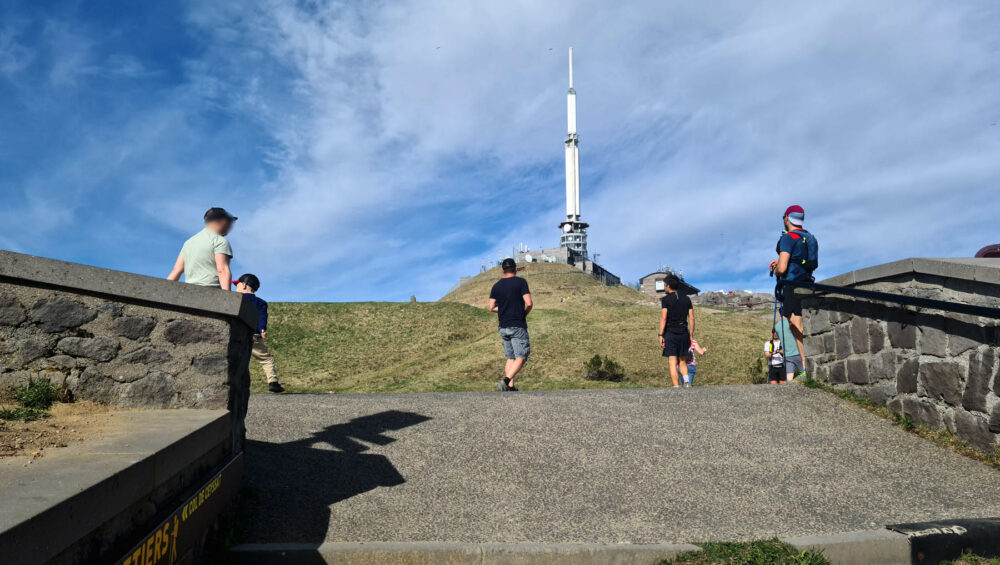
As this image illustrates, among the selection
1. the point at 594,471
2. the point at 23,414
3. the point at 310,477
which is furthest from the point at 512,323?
the point at 23,414

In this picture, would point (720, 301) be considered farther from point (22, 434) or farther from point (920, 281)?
point (22, 434)

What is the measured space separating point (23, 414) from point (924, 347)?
746 cm

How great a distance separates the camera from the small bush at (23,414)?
143 inches

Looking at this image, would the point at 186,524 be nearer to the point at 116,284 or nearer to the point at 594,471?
the point at 116,284

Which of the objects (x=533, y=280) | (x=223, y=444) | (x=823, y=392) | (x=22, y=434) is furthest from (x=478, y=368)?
(x=533, y=280)

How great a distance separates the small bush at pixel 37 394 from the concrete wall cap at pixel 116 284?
652 millimetres

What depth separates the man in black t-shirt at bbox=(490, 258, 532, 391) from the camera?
8.84 m

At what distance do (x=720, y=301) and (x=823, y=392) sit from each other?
43.8 m

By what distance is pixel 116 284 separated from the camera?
4.40 m

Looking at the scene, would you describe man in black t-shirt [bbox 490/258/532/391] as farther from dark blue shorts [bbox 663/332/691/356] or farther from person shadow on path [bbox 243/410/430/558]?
person shadow on path [bbox 243/410/430/558]

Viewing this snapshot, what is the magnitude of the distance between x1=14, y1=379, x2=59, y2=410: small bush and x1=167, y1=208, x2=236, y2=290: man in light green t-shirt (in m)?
1.60

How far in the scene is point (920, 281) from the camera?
6438mm

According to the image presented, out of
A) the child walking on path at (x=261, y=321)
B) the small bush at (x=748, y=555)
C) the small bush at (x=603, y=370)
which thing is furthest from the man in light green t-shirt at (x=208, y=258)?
the small bush at (x=603, y=370)

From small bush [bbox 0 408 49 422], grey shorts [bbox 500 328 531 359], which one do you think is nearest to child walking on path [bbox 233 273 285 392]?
grey shorts [bbox 500 328 531 359]
